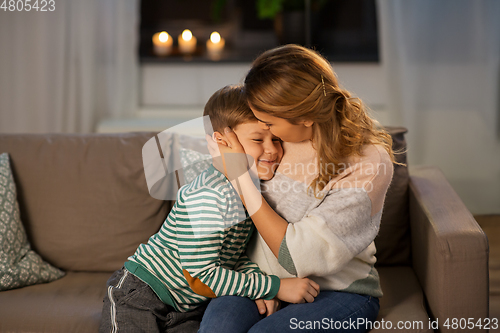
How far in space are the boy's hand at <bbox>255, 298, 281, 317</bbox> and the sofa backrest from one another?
1.71 ft

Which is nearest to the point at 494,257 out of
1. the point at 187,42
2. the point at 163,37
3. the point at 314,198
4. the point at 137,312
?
the point at 314,198

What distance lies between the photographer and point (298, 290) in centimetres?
108

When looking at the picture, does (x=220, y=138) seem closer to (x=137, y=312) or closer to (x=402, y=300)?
(x=137, y=312)

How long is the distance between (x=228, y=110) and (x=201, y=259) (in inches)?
14.8

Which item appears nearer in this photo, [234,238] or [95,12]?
[234,238]

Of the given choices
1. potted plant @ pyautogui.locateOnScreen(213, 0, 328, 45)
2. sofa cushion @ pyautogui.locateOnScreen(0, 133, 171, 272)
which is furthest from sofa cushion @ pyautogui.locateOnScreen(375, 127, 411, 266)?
potted plant @ pyautogui.locateOnScreen(213, 0, 328, 45)

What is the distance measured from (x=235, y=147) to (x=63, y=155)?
73 centimetres

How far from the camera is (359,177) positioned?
1.09 m

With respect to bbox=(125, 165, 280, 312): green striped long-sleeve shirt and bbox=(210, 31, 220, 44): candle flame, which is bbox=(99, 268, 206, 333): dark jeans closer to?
bbox=(125, 165, 280, 312): green striped long-sleeve shirt

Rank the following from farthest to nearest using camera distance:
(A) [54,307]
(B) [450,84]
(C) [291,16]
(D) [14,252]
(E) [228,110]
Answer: (C) [291,16], (B) [450,84], (D) [14,252], (A) [54,307], (E) [228,110]

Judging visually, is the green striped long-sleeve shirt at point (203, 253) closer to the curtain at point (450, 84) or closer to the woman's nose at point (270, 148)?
the woman's nose at point (270, 148)

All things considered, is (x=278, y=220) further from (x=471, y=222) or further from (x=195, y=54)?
(x=195, y=54)

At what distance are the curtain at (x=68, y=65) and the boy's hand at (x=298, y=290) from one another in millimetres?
1735

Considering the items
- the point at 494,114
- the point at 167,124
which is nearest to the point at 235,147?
the point at 167,124
